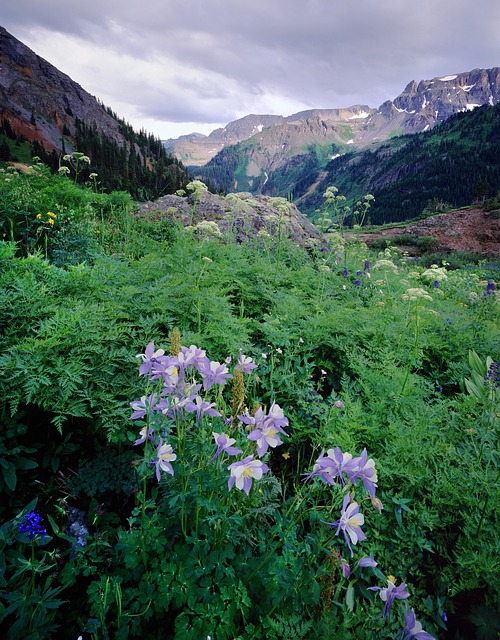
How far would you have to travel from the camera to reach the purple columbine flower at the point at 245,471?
1128 millimetres

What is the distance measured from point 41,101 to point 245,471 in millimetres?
99271

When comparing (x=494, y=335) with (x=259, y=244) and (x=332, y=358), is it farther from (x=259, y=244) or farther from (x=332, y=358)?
(x=259, y=244)

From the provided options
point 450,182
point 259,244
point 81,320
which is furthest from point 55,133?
point 450,182

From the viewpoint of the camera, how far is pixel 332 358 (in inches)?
136

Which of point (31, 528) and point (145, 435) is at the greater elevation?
point (145, 435)

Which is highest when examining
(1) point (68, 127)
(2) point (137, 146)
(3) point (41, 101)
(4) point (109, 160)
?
(3) point (41, 101)

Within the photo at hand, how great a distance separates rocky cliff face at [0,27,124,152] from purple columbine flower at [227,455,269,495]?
77067 mm

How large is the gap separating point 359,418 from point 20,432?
6.98ft

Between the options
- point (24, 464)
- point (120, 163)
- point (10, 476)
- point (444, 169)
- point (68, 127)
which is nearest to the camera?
point (10, 476)

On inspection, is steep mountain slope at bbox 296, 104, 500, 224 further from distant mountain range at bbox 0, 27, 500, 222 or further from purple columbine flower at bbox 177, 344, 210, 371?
purple columbine flower at bbox 177, 344, 210, 371

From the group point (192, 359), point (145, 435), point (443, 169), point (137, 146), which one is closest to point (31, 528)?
point (145, 435)

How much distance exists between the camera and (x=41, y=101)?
2886 inches

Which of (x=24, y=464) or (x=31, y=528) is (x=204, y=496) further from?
(x=24, y=464)

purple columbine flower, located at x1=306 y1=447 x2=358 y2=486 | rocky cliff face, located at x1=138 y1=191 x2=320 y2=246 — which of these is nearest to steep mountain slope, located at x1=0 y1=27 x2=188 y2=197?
rocky cliff face, located at x1=138 y1=191 x2=320 y2=246
